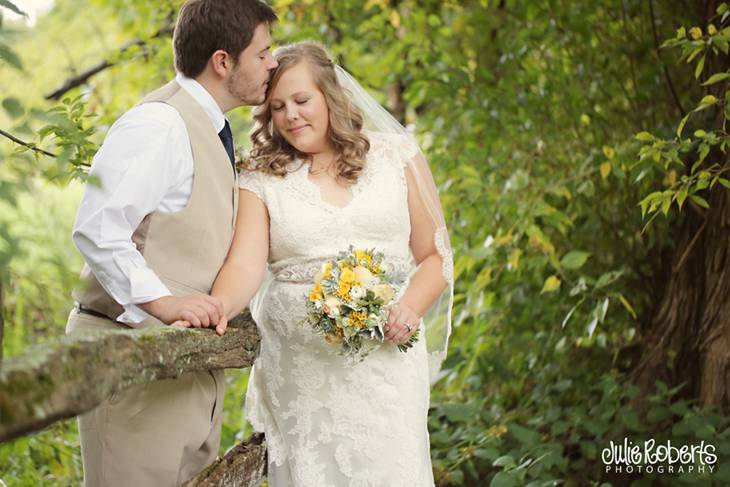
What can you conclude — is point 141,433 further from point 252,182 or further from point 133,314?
point 252,182

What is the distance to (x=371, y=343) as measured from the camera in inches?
125

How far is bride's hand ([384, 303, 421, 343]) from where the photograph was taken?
310cm

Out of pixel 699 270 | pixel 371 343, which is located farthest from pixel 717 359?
pixel 371 343

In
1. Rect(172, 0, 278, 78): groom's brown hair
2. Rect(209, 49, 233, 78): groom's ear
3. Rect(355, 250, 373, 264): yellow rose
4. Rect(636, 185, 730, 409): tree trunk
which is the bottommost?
Rect(636, 185, 730, 409): tree trunk

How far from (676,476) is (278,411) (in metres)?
2.02

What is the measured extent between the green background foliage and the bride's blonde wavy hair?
1.33m

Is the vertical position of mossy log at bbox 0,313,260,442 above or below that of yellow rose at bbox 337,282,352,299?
above

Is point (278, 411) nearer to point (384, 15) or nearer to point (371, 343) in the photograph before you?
point (371, 343)

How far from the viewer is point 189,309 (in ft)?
8.62

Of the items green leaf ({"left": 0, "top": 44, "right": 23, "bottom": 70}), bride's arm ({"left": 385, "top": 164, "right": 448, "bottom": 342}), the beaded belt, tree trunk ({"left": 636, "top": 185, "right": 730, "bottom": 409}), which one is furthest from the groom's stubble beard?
tree trunk ({"left": 636, "top": 185, "right": 730, "bottom": 409})

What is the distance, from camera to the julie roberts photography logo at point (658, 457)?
394 centimetres

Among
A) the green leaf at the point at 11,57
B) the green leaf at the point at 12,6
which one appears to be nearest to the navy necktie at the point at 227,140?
the green leaf at the point at 12,6

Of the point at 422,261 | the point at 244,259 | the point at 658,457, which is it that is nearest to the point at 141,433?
the point at 244,259

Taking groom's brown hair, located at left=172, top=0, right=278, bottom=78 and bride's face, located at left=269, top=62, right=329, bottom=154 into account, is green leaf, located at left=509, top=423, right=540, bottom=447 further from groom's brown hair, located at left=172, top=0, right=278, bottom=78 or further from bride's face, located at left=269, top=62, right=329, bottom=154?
groom's brown hair, located at left=172, top=0, right=278, bottom=78
